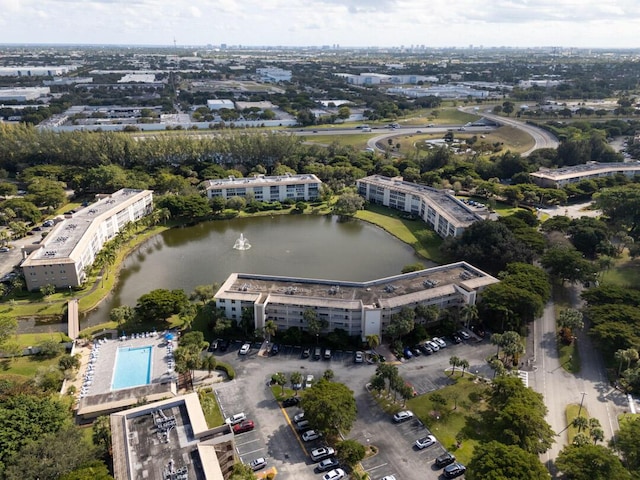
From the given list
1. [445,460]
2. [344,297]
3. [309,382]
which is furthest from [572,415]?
[344,297]

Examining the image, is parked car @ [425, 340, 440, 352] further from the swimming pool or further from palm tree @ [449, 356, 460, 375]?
the swimming pool

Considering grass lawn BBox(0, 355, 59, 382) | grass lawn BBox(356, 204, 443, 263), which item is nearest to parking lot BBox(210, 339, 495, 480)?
grass lawn BBox(0, 355, 59, 382)

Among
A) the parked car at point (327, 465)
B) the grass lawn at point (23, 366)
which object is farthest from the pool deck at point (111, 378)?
the parked car at point (327, 465)

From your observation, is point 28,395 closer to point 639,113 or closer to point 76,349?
point 76,349

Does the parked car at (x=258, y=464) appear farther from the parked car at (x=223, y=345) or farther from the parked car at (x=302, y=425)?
the parked car at (x=223, y=345)

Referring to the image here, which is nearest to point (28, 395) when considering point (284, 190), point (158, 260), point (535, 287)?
point (158, 260)

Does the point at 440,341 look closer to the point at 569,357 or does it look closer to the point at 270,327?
the point at 569,357
